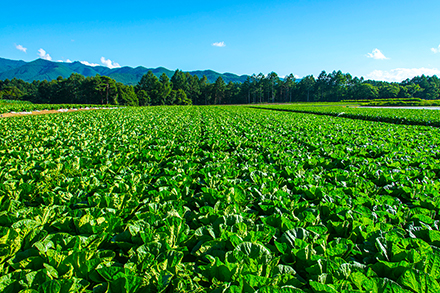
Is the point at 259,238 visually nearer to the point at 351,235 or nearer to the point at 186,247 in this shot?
the point at 186,247

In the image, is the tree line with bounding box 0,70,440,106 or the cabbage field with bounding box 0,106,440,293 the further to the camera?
the tree line with bounding box 0,70,440,106

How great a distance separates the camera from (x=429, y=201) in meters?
2.59

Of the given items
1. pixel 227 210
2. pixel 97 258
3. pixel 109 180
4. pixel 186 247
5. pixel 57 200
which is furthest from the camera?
pixel 109 180

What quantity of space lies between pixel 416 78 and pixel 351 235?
144 metres

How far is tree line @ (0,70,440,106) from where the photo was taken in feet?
259

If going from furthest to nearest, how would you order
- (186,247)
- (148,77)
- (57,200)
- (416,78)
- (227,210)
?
(416,78) < (148,77) < (57,200) < (227,210) < (186,247)

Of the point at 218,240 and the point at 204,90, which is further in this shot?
the point at 204,90

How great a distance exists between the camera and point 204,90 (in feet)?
342

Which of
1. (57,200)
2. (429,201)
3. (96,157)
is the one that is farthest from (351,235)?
(96,157)

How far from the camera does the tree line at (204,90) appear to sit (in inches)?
3113

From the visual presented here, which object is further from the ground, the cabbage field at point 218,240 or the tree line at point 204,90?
the tree line at point 204,90

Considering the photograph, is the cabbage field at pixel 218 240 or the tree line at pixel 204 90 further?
the tree line at pixel 204 90

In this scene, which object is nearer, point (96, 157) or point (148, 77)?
point (96, 157)

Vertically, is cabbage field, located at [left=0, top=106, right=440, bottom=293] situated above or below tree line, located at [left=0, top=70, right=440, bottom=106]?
below
